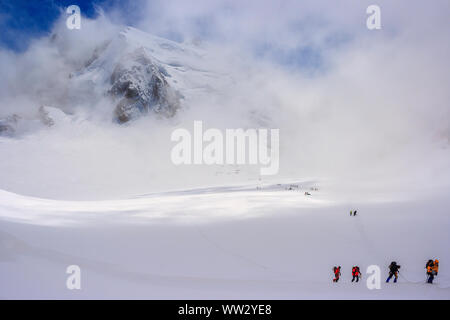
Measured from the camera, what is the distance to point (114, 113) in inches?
4363

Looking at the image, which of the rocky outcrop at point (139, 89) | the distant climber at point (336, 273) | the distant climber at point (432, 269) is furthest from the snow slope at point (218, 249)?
the rocky outcrop at point (139, 89)

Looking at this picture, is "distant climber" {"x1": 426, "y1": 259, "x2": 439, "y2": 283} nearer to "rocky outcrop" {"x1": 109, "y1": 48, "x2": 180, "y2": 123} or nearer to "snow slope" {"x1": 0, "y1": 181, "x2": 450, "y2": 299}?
"snow slope" {"x1": 0, "y1": 181, "x2": 450, "y2": 299}

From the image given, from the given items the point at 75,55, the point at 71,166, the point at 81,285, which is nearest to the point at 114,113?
the point at 71,166

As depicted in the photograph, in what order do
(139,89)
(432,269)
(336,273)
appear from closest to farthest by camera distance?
(432,269)
(336,273)
(139,89)

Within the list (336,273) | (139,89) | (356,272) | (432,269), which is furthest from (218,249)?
(139,89)

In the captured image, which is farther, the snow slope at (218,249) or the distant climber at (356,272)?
the distant climber at (356,272)

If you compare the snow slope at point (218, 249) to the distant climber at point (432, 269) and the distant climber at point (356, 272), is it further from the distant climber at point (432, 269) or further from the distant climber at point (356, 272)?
the distant climber at point (356, 272)

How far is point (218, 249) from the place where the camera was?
44.4 ft

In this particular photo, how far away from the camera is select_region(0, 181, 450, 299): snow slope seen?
9219mm

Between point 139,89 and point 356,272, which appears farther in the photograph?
point 139,89

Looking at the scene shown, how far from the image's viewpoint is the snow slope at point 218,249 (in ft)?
30.2

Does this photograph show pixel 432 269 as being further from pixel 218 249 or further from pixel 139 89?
pixel 139 89

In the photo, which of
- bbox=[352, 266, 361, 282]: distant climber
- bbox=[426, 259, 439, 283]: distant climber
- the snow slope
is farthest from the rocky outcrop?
bbox=[426, 259, 439, 283]: distant climber

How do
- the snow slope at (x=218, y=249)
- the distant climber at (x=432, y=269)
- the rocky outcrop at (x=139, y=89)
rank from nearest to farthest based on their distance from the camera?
the snow slope at (x=218, y=249), the distant climber at (x=432, y=269), the rocky outcrop at (x=139, y=89)
